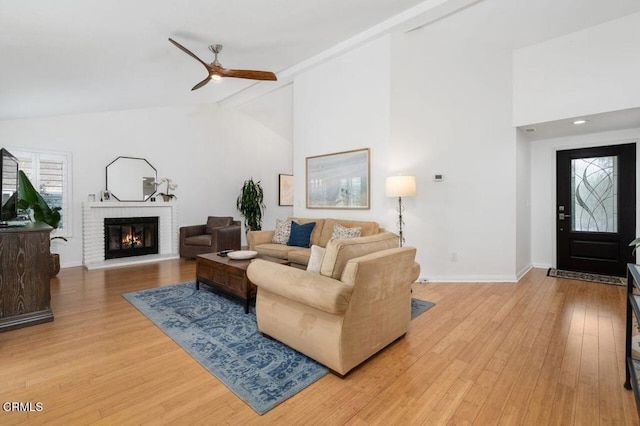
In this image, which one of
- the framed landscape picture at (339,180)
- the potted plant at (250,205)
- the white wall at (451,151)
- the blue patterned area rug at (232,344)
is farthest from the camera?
the potted plant at (250,205)

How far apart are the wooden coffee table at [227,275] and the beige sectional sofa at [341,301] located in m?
0.65

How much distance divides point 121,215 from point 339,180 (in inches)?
169

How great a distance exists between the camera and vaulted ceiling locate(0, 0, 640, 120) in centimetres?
267

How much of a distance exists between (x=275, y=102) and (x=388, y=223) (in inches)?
163

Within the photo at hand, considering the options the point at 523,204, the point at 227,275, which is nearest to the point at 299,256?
the point at 227,275

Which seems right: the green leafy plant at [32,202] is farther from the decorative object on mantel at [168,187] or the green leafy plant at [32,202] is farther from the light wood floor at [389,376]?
the light wood floor at [389,376]

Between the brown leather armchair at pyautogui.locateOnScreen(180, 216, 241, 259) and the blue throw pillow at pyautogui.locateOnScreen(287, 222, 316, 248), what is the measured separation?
5.31ft

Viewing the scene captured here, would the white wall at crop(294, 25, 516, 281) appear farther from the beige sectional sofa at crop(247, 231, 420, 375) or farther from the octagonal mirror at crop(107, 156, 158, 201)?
the octagonal mirror at crop(107, 156, 158, 201)

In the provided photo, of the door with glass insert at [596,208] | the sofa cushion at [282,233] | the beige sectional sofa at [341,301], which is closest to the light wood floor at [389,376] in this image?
the beige sectional sofa at [341,301]

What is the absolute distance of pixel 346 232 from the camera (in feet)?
14.1

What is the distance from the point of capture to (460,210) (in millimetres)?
4531

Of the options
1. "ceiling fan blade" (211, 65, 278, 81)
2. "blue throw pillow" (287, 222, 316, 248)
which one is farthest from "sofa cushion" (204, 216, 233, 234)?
"ceiling fan blade" (211, 65, 278, 81)

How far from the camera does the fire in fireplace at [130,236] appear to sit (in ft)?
19.3

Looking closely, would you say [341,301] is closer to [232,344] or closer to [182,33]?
[232,344]
